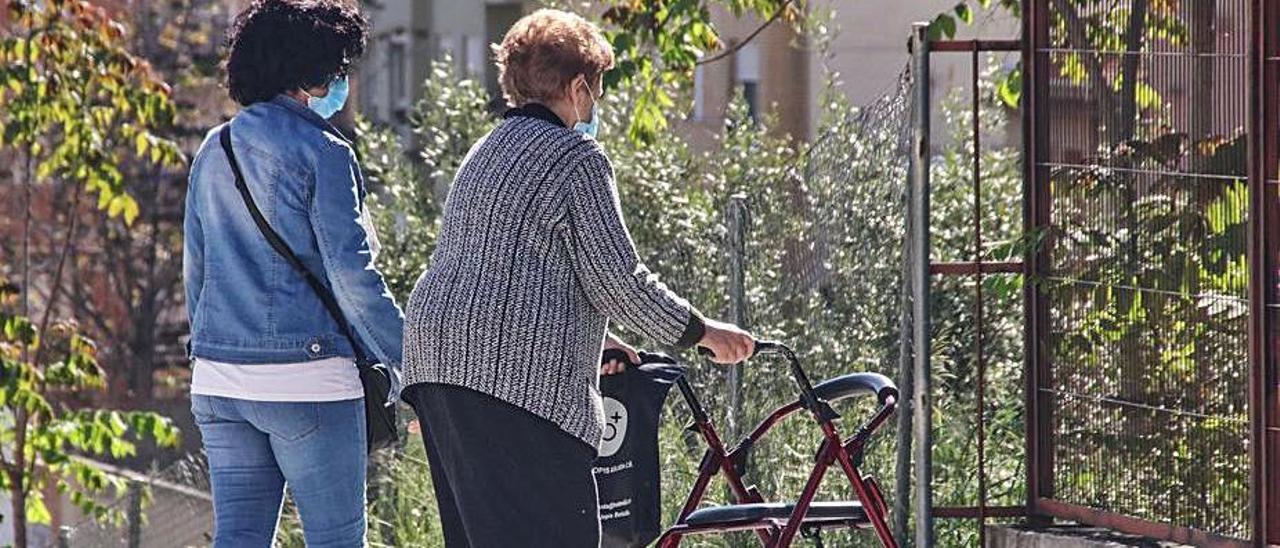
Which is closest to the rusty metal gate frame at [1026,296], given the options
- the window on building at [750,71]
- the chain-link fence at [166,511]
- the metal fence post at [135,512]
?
the chain-link fence at [166,511]

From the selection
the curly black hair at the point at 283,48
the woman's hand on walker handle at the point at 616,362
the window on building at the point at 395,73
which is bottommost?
the woman's hand on walker handle at the point at 616,362

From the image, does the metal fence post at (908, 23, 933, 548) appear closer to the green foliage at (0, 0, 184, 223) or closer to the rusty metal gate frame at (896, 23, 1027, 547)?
the rusty metal gate frame at (896, 23, 1027, 547)

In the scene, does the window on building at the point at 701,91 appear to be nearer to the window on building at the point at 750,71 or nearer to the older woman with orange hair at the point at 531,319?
the window on building at the point at 750,71

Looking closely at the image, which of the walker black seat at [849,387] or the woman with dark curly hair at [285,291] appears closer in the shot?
the woman with dark curly hair at [285,291]

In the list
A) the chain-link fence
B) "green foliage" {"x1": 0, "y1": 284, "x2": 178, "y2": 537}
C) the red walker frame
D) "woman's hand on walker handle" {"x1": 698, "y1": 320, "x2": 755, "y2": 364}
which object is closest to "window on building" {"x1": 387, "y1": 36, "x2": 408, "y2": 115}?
the chain-link fence

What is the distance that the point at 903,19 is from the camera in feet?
72.7

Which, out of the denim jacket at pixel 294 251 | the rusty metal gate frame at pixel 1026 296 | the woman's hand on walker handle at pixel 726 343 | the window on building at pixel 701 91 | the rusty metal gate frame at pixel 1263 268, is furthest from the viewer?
the window on building at pixel 701 91

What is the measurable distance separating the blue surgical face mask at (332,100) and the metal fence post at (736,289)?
2398 mm

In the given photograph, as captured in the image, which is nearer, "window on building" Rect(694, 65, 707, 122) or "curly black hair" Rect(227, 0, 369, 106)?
"curly black hair" Rect(227, 0, 369, 106)

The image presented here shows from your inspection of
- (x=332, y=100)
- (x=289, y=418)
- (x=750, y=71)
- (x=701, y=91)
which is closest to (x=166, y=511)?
(x=332, y=100)

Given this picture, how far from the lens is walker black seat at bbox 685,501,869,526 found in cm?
588

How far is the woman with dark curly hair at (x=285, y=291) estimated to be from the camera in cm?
573

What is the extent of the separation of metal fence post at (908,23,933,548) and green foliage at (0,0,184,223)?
520 centimetres

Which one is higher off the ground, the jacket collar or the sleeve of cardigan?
the jacket collar
